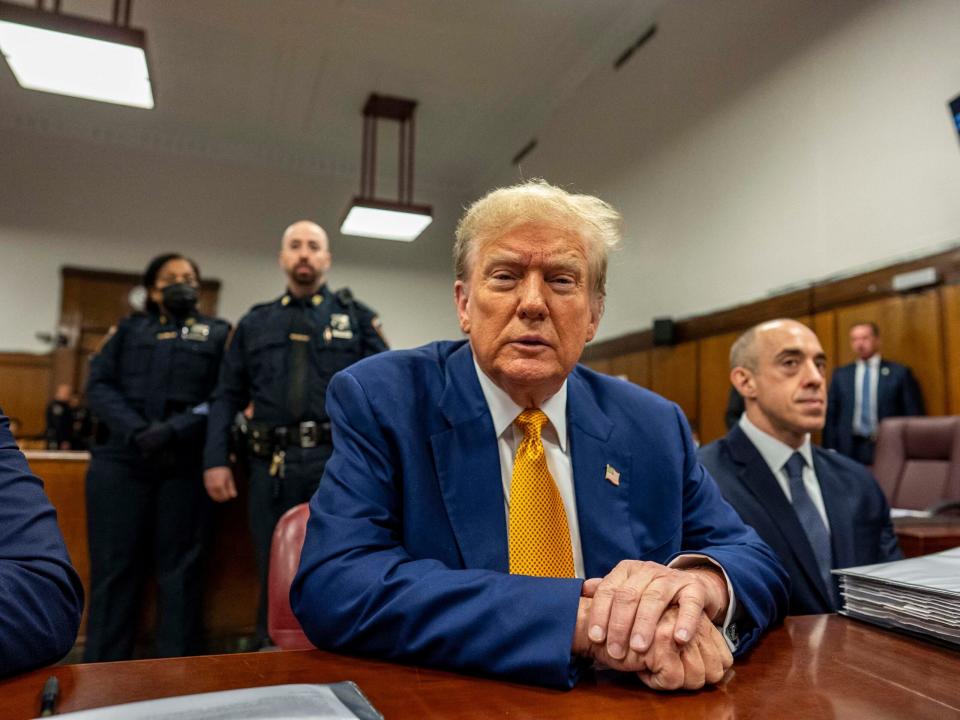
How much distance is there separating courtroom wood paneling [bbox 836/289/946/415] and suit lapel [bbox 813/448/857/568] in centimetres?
301

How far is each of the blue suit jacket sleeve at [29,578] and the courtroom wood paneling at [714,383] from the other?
581 cm

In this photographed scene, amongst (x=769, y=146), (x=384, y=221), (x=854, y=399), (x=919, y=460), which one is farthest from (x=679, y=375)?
(x=384, y=221)

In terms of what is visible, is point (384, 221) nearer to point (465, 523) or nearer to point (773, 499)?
point (773, 499)

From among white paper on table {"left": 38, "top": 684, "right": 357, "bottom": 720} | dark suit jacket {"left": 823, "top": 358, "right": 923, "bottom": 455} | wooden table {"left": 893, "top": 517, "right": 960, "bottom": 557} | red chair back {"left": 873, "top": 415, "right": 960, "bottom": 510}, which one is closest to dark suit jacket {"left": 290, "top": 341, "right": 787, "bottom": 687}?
white paper on table {"left": 38, "top": 684, "right": 357, "bottom": 720}

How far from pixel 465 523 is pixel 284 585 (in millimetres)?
459

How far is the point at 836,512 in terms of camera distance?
1.99m

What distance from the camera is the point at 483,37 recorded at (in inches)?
266

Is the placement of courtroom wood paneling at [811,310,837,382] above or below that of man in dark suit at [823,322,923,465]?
above

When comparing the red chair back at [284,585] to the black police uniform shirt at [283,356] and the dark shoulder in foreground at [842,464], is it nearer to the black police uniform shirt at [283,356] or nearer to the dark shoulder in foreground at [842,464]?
the dark shoulder in foreground at [842,464]

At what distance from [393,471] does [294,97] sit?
7818 millimetres

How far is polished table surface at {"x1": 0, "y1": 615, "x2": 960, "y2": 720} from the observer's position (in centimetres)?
69

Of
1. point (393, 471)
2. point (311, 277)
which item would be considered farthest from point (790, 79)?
point (393, 471)

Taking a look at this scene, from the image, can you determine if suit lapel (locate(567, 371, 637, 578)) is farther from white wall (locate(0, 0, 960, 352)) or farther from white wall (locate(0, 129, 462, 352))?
white wall (locate(0, 129, 462, 352))

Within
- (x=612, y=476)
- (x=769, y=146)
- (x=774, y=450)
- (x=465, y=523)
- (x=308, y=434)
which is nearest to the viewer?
(x=465, y=523)
